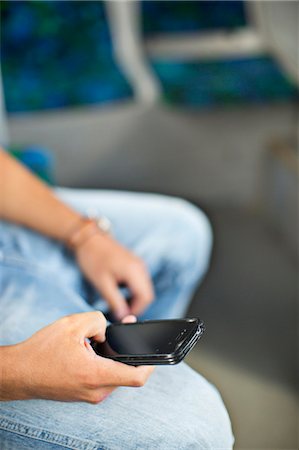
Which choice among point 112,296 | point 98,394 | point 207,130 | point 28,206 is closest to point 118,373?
point 98,394

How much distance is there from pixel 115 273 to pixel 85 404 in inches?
12.0

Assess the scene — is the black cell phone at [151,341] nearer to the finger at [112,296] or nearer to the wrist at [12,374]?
the wrist at [12,374]

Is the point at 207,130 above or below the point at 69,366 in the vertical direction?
below

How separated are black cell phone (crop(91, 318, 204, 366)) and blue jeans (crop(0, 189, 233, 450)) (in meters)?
0.06

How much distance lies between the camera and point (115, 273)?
85 centimetres

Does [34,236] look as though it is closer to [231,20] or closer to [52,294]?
[52,294]

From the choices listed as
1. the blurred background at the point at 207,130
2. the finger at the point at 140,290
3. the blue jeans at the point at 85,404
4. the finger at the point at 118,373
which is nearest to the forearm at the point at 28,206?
the blue jeans at the point at 85,404

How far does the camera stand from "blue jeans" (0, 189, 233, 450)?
21.2 inches

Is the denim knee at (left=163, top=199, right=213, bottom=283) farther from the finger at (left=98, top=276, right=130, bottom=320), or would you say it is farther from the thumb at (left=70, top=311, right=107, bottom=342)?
the thumb at (left=70, top=311, right=107, bottom=342)

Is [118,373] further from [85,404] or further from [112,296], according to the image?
[112,296]

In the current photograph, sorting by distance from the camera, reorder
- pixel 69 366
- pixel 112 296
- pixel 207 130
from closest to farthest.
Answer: pixel 69 366, pixel 112 296, pixel 207 130

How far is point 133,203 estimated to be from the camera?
101 cm

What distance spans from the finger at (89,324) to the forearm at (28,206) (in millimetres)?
366

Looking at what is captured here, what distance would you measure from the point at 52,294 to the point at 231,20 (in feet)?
4.46
